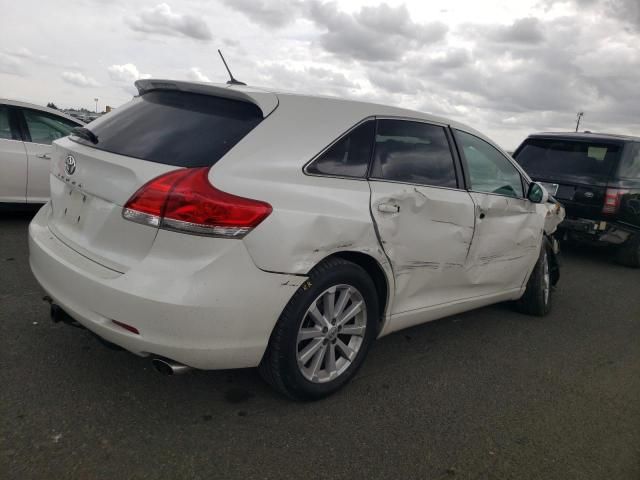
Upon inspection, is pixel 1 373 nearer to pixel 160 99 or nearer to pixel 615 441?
pixel 160 99

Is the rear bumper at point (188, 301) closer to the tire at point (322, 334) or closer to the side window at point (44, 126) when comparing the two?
the tire at point (322, 334)

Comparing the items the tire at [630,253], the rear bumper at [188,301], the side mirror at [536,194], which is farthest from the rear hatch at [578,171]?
the rear bumper at [188,301]

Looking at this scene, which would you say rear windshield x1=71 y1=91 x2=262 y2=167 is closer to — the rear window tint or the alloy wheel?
the alloy wheel

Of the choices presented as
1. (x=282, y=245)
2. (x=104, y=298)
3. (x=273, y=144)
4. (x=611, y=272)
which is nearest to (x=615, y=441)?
(x=282, y=245)

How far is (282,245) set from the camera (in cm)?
261

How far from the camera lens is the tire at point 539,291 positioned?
4969 mm

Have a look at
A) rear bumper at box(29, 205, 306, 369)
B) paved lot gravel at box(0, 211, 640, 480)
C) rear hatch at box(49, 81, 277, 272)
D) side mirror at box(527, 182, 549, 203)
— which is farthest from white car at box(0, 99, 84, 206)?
side mirror at box(527, 182, 549, 203)

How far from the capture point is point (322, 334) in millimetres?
2965

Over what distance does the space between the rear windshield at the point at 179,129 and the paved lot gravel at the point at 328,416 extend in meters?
1.25

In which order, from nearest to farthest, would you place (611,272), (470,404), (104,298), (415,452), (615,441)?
(104,298), (415,452), (615,441), (470,404), (611,272)

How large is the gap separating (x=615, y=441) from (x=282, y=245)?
2091 millimetres

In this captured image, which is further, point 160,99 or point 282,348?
point 160,99

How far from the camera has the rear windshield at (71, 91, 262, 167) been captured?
2.65 meters

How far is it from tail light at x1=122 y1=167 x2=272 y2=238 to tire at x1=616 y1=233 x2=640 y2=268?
6.86 m
